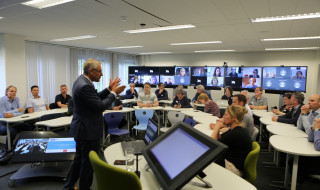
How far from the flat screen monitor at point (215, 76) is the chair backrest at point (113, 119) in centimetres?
572

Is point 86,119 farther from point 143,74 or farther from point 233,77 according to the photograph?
point 233,77

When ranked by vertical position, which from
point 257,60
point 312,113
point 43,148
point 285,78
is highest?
point 257,60

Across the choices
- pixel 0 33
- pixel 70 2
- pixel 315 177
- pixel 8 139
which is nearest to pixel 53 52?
pixel 0 33

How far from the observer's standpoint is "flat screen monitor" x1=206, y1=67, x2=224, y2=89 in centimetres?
960

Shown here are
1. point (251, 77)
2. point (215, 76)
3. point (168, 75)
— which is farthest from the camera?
point (168, 75)

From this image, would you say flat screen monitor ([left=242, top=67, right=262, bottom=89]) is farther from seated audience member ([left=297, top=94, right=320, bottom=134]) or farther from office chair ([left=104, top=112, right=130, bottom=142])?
office chair ([left=104, top=112, right=130, bottom=142])

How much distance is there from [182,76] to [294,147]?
7.57 meters

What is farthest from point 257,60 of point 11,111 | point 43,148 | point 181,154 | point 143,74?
point 181,154

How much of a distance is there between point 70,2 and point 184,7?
179 cm

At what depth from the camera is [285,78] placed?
27.5 feet

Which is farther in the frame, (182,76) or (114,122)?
(182,76)

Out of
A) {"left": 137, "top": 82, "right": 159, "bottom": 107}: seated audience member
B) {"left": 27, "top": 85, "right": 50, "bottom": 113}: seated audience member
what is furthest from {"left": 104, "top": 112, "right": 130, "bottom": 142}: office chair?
{"left": 27, "top": 85, "right": 50, "bottom": 113}: seated audience member

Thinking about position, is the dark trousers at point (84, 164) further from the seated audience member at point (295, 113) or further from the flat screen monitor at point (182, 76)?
the flat screen monitor at point (182, 76)

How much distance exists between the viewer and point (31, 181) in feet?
10.9
